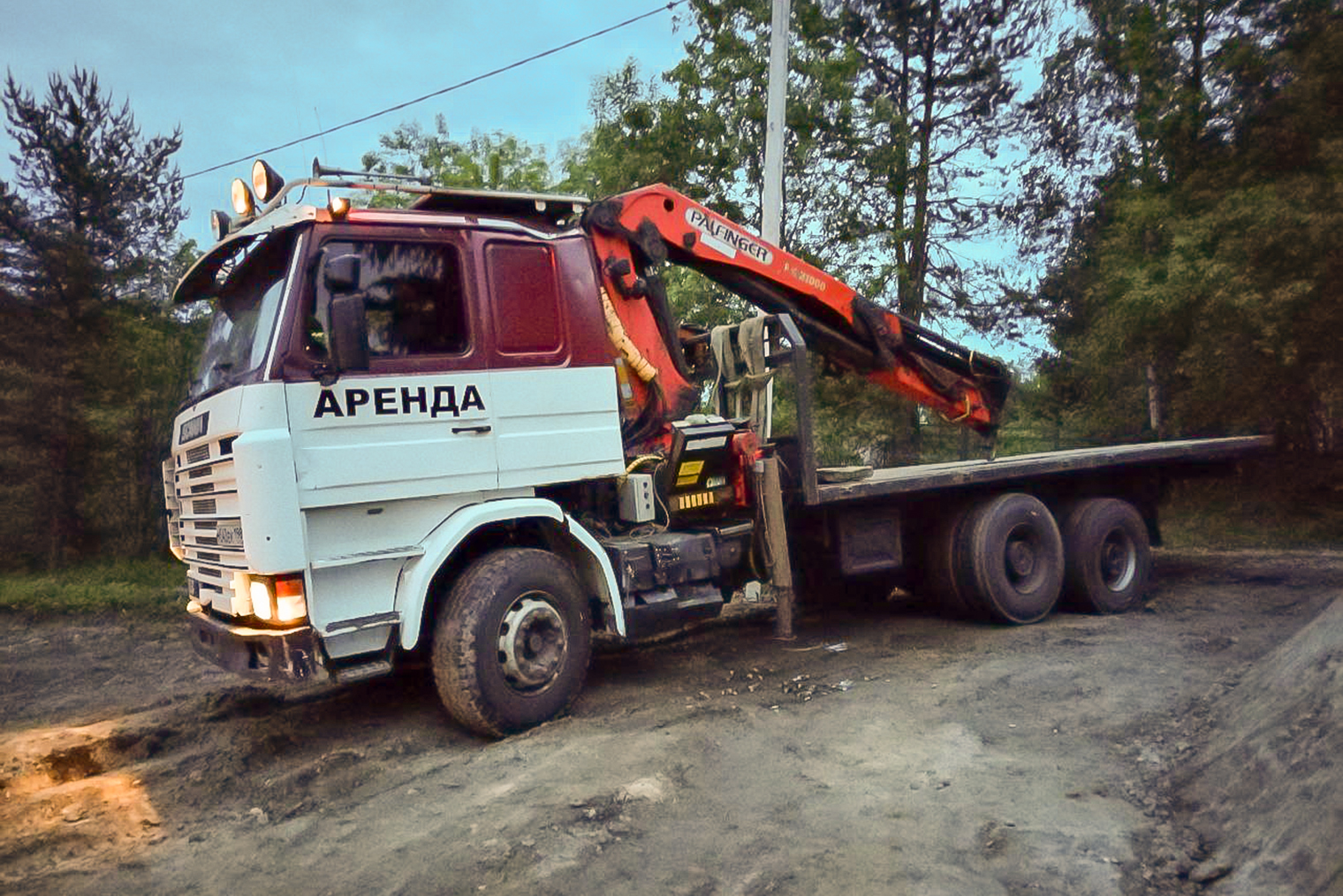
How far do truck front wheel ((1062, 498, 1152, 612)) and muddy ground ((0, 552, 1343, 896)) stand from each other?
1.01m

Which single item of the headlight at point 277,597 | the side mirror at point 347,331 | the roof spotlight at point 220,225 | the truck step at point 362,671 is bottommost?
the truck step at point 362,671

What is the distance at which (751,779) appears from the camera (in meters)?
4.34

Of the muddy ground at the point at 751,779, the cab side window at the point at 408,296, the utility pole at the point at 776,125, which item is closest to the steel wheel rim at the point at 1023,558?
the muddy ground at the point at 751,779

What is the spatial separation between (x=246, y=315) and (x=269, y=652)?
5.94 ft

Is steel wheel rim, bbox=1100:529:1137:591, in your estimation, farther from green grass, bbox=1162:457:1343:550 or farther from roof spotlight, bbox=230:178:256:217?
roof spotlight, bbox=230:178:256:217

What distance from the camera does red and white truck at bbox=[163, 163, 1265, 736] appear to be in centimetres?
473

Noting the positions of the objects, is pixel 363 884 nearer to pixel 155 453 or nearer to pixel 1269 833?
pixel 1269 833

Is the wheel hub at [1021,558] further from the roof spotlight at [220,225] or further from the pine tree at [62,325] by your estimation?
the pine tree at [62,325]

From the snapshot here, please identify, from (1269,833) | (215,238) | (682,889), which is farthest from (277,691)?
(1269,833)

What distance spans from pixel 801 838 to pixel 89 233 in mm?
16934

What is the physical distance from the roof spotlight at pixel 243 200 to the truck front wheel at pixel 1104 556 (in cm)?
653

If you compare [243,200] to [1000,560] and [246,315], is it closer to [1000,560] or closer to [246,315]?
[246,315]

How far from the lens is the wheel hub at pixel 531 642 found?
5113 mm

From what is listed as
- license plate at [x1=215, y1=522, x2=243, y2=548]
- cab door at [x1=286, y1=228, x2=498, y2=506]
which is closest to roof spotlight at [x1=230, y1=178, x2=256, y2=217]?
cab door at [x1=286, y1=228, x2=498, y2=506]
